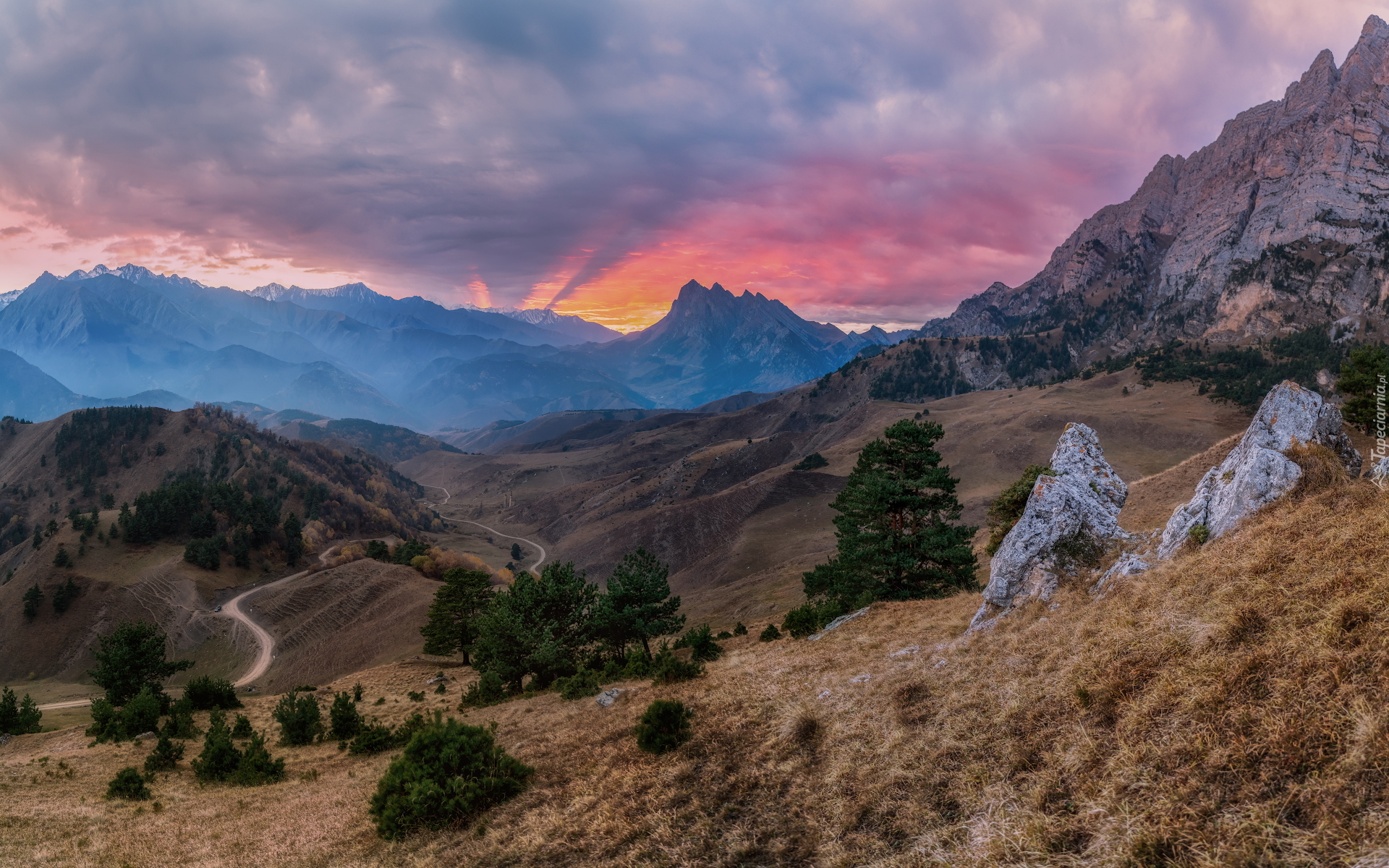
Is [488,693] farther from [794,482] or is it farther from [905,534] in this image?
[794,482]

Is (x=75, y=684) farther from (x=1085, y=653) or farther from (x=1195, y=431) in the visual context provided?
(x=1195, y=431)

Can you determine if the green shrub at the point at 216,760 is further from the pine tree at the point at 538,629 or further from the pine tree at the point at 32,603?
the pine tree at the point at 32,603

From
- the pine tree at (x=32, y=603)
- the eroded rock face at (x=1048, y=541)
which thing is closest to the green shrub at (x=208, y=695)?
the eroded rock face at (x=1048, y=541)

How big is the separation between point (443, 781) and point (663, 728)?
5.45 metres

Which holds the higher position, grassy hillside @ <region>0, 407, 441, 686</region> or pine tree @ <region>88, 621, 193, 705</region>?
grassy hillside @ <region>0, 407, 441, 686</region>

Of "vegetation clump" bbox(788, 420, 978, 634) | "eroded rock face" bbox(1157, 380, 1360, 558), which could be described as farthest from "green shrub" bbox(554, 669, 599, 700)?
"eroded rock face" bbox(1157, 380, 1360, 558)

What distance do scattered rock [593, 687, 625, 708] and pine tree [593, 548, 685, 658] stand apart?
25.2ft

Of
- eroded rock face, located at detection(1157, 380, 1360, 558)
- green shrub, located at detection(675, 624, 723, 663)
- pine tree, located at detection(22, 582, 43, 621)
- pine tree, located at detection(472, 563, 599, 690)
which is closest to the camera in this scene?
eroded rock face, located at detection(1157, 380, 1360, 558)

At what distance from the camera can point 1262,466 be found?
13375 mm

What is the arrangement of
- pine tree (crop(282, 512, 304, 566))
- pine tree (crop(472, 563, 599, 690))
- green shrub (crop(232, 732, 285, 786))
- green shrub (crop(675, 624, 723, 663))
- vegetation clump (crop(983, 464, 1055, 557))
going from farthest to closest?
pine tree (crop(282, 512, 304, 566)) → pine tree (crop(472, 563, 599, 690)) → green shrub (crop(675, 624, 723, 663)) → vegetation clump (crop(983, 464, 1055, 557)) → green shrub (crop(232, 732, 285, 786))

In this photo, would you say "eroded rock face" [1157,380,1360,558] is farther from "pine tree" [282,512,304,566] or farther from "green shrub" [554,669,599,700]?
"pine tree" [282,512,304,566]

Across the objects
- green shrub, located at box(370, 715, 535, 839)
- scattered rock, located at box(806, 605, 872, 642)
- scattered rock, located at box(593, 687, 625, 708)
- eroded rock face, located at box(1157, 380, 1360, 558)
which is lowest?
scattered rock, located at box(593, 687, 625, 708)

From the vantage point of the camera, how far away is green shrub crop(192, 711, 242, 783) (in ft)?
73.7

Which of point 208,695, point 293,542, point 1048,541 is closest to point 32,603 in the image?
point 293,542
